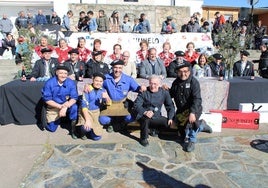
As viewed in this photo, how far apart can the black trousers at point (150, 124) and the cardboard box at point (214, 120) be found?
0.86 m

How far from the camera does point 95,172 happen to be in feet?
13.6

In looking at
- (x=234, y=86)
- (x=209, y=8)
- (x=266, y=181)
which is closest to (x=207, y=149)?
(x=266, y=181)

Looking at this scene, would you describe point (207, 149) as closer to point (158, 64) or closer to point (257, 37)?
point (158, 64)

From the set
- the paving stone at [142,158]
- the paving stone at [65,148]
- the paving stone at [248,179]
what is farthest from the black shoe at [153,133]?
the paving stone at [248,179]

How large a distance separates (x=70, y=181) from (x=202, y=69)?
416cm

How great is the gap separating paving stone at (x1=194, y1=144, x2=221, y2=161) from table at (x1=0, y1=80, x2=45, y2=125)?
124 inches

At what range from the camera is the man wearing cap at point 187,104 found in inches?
192

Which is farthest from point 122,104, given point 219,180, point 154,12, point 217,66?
point 154,12

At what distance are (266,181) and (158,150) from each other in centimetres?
163

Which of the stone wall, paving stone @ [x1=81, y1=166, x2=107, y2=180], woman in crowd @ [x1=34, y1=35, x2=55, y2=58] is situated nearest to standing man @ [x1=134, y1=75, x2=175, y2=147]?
paving stone @ [x1=81, y1=166, x2=107, y2=180]

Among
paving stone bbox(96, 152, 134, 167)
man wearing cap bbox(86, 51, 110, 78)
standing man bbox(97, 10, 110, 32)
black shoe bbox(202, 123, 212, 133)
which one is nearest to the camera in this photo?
paving stone bbox(96, 152, 134, 167)

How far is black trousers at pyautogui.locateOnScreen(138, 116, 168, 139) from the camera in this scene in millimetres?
5016

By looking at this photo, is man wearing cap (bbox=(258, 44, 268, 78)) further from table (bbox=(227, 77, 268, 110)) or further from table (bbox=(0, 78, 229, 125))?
table (bbox=(0, 78, 229, 125))

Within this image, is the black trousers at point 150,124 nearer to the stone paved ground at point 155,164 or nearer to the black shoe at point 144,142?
the black shoe at point 144,142
